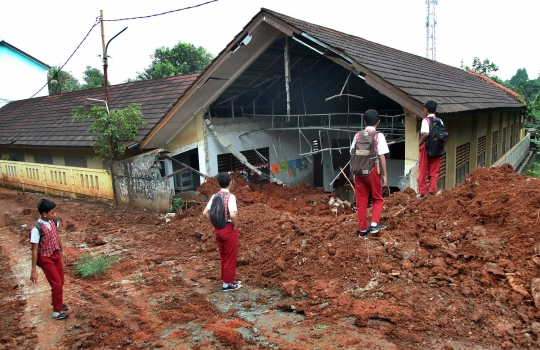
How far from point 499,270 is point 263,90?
422 inches

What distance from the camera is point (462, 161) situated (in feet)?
39.5

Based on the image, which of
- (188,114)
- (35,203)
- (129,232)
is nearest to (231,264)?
(129,232)

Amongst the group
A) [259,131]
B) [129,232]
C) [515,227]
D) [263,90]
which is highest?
[263,90]

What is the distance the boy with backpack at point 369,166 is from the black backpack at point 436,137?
66.6 inches

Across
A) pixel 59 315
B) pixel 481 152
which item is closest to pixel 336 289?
pixel 59 315

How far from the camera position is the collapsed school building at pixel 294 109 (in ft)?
30.5

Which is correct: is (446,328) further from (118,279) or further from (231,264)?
(118,279)

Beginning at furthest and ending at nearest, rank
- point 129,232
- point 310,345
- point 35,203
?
point 35,203
point 129,232
point 310,345

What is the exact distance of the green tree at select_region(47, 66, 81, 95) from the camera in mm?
29237

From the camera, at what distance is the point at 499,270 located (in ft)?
14.2

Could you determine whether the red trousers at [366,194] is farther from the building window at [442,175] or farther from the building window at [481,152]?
the building window at [481,152]

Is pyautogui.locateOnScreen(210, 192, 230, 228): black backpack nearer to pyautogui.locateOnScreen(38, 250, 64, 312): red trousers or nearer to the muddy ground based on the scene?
the muddy ground

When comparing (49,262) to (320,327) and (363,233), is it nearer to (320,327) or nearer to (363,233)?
(320,327)

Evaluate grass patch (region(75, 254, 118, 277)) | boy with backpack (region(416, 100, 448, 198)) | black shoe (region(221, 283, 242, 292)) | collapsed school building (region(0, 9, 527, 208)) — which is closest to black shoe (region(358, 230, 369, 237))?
boy with backpack (region(416, 100, 448, 198))
